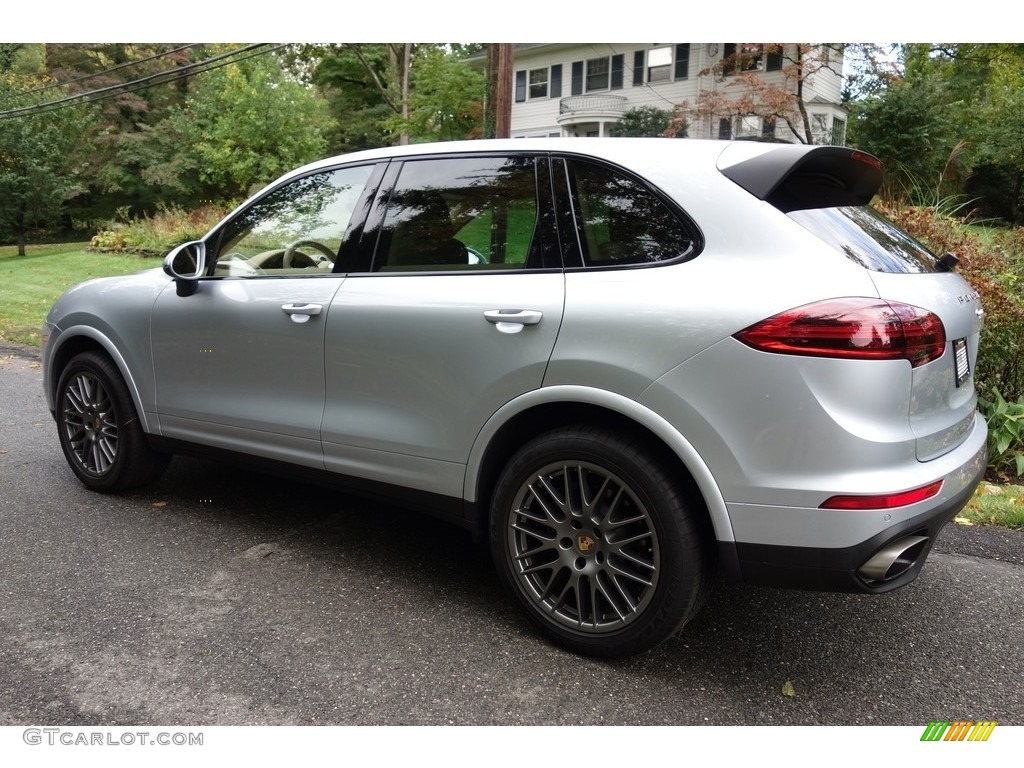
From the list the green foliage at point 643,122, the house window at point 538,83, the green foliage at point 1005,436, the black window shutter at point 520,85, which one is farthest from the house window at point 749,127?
the green foliage at point 1005,436

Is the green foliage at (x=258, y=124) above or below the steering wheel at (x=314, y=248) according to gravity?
above

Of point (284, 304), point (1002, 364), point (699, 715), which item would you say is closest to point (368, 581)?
point (284, 304)

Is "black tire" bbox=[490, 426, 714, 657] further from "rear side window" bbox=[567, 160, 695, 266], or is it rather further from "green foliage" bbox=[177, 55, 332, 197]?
"green foliage" bbox=[177, 55, 332, 197]

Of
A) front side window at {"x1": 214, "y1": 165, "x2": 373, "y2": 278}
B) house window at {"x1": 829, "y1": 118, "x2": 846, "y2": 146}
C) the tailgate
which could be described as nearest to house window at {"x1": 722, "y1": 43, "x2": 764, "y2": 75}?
house window at {"x1": 829, "y1": 118, "x2": 846, "y2": 146}

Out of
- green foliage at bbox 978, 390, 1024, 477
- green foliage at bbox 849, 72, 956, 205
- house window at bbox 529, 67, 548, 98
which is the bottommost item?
green foliage at bbox 978, 390, 1024, 477

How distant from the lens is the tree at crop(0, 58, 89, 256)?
86.9 ft

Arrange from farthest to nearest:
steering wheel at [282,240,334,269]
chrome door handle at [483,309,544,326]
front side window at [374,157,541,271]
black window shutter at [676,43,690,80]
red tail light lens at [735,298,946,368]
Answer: black window shutter at [676,43,690,80] < steering wheel at [282,240,334,269] < front side window at [374,157,541,271] < chrome door handle at [483,309,544,326] < red tail light lens at [735,298,946,368]

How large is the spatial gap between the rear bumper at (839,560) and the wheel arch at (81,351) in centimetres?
322

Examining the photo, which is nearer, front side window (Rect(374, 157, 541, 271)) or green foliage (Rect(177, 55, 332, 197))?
front side window (Rect(374, 157, 541, 271))

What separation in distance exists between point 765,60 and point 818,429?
1935 cm

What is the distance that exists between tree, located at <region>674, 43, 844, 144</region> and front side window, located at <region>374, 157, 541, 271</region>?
1571 cm

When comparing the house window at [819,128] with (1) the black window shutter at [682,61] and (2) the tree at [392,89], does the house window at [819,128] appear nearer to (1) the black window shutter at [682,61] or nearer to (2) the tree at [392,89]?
(1) the black window shutter at [682,61]

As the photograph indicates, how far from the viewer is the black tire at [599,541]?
8.62 ft

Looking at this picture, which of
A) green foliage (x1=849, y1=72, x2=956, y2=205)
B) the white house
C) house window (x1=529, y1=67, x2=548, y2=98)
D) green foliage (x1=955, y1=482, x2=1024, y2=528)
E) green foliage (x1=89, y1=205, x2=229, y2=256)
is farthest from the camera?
house window (x1=529, y1=67, x2=548, y2=98)
